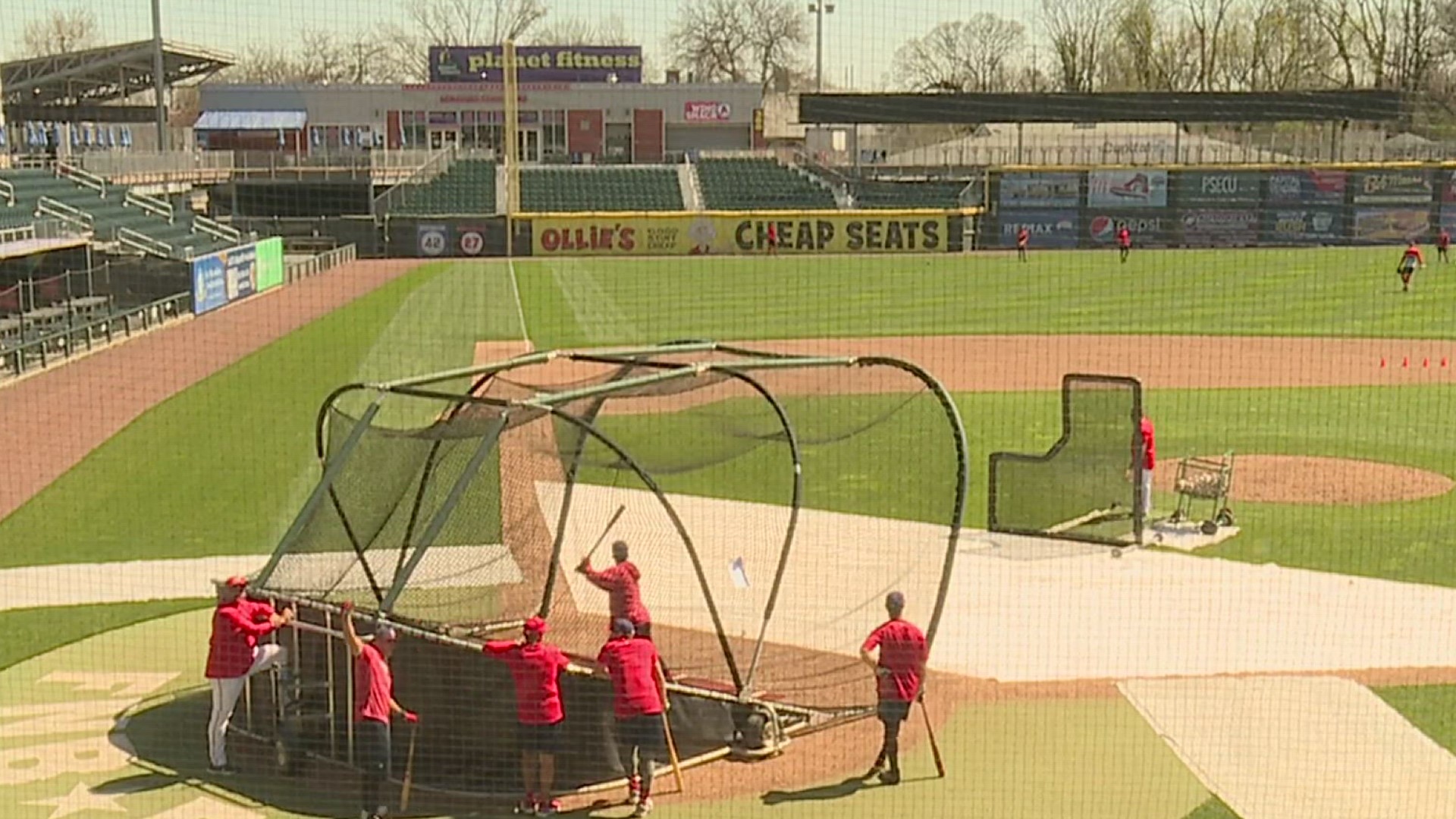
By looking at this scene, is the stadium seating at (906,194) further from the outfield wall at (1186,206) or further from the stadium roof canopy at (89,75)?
the stadium roof canopy at (89,75)

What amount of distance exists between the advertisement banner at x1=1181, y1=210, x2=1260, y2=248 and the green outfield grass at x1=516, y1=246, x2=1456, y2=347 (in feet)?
7.94

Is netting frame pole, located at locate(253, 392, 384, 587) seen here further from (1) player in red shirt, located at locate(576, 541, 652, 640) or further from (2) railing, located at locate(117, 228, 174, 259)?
(2) railing, located at locate(117, 228, 174, 259)

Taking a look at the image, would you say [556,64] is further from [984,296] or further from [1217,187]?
[984,296]

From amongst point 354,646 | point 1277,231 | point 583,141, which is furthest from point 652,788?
point 583,141

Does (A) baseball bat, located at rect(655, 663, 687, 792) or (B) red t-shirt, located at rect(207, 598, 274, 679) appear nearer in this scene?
(A) baseball bat, located at rect(655, 663, 687, 792)

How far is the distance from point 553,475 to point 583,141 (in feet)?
177

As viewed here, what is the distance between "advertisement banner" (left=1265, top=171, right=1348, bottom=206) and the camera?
1994 inches

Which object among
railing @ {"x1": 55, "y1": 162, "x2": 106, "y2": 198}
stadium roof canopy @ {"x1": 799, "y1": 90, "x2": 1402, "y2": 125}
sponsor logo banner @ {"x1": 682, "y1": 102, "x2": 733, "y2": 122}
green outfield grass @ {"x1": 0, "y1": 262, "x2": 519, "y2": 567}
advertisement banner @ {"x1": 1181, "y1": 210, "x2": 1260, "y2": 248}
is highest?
sponsor logo banner @ {"x1": 682, "y1": 102, "x2": 733, "y2": 122}

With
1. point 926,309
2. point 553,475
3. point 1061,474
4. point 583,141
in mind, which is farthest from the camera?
point 583,141

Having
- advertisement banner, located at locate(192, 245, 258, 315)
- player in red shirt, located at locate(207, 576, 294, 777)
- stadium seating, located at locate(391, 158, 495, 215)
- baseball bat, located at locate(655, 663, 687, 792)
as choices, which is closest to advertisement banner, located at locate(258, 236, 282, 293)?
advertisement banner, located at locate(192, 245, 258, 315)

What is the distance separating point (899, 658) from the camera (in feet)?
27.8

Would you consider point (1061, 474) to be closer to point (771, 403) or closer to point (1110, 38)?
point (771, 403)

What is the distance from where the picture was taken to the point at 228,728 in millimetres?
9203

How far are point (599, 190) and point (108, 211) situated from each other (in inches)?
852
